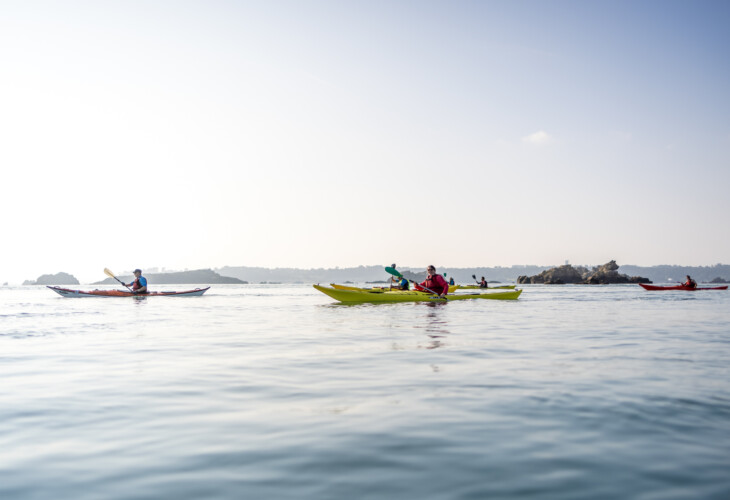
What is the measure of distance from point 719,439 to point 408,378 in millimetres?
4283

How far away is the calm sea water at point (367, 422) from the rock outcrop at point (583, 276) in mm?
125999

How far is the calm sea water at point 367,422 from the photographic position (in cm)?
410

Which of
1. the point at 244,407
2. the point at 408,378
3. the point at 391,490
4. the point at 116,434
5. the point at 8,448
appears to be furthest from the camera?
the point at 408,378

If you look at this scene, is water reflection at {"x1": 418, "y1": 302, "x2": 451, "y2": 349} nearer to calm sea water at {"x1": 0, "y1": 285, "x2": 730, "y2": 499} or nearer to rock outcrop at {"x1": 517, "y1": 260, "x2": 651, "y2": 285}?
calm sea water at {"x1": 0, "y1": 285, "x2": 730, "y2": 499}

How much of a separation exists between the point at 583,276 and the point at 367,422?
14583cm

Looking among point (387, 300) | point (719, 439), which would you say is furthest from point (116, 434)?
point (387, 300)

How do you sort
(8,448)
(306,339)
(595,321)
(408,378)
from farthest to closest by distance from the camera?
(595,321)
(306,339)
(408,378)
(8,448)

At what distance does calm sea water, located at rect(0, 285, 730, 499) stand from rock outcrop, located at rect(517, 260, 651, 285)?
12600 cm

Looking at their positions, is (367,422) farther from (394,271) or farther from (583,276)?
(583,276)

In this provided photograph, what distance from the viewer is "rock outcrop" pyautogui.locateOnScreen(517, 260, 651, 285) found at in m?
128

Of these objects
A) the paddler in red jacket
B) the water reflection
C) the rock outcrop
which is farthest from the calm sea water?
the rock outcrop

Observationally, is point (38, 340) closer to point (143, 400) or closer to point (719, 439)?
point (143, 400)

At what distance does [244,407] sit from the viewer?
21.4ft

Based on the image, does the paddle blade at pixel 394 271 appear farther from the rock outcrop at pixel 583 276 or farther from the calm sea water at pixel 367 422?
the rock outcrop at pixel 583 276
